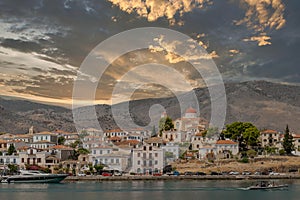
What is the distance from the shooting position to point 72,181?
66.1 metres

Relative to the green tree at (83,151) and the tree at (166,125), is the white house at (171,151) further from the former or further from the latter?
the tree at (166,125)

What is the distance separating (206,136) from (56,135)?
95.7 feet

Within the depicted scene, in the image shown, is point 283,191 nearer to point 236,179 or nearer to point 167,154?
point 236,179

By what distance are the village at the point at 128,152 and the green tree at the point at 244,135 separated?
1097 millimetres

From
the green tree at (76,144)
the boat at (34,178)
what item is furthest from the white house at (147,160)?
the green tree at (76,144)

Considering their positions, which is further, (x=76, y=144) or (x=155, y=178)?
(x=76, y=144)

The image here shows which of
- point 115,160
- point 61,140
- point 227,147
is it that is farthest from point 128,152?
point 61,140

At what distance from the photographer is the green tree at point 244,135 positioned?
83.1 meters

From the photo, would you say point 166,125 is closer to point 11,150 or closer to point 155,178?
point 155,178

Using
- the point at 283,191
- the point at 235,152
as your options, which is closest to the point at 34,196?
the point at 283,191

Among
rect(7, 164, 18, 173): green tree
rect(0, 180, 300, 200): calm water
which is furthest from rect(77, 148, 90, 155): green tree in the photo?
rect(0, 180, 300, 200): calm water

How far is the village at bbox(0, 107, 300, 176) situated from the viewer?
71500 mm

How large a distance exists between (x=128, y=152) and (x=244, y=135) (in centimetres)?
2244

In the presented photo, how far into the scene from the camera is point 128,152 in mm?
73938
